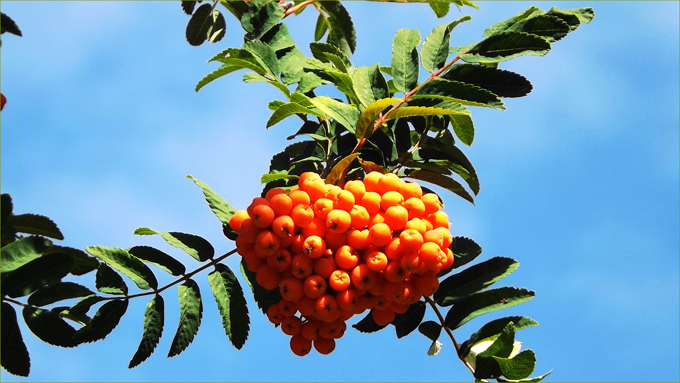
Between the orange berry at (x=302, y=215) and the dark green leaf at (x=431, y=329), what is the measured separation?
73 cm

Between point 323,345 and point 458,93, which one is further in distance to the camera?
point 458,93

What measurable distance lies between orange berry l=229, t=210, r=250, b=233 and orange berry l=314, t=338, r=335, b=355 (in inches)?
20.6

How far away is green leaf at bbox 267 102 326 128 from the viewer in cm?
273

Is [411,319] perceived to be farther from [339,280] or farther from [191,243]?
[191,243]

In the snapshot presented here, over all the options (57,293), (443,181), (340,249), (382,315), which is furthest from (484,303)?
(57,293)

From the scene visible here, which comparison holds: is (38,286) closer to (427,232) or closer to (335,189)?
(335,189)

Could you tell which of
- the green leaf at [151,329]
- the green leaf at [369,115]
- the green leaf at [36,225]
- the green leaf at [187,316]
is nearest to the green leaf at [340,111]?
the green leaf at [369,115]

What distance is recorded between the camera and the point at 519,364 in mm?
2557

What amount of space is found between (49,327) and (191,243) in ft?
2.00

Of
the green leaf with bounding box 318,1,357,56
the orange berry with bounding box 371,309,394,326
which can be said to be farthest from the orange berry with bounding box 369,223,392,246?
the green leaf with bounding box 318,1,357,56

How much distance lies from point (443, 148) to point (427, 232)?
631 mm

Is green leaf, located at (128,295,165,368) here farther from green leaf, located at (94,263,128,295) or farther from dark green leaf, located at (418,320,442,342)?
dark green leaf, located at (418,320,442,342)

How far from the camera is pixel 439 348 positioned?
2.91 metres

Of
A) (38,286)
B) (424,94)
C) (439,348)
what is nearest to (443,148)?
(424,94)
